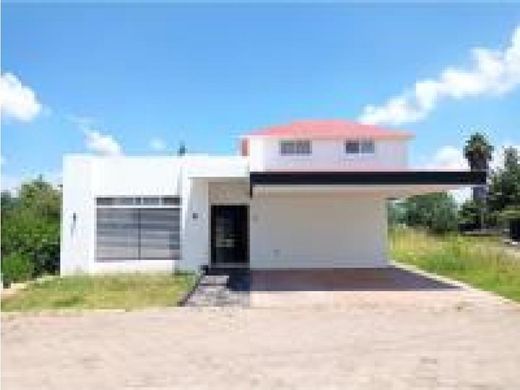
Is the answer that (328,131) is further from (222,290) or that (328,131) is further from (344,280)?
(222,290)

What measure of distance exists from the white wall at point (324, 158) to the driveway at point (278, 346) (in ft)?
36.1

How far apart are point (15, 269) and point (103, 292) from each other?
19.9 ft

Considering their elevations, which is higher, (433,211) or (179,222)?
(433,211)

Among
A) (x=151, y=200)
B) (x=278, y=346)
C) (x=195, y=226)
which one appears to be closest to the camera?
(x=278, y=346)

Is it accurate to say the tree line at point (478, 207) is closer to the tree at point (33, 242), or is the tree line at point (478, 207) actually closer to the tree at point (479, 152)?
the tree at point (479, 152)

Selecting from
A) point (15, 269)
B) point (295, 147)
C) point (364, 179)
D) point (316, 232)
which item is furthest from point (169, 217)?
point (364, 179)

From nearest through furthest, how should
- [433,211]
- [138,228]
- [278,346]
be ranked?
[278,346]
[138,228]
[433,211]

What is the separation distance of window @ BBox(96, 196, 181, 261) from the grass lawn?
1.07m

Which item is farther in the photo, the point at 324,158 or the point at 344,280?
the point at 324,158

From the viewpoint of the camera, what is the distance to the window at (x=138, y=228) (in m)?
26.5

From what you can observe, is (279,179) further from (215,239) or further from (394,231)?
(394,231)

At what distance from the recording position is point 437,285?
22047 mm

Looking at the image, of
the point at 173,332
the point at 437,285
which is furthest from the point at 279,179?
the point at 173,332

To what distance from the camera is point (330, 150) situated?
29172 mm
